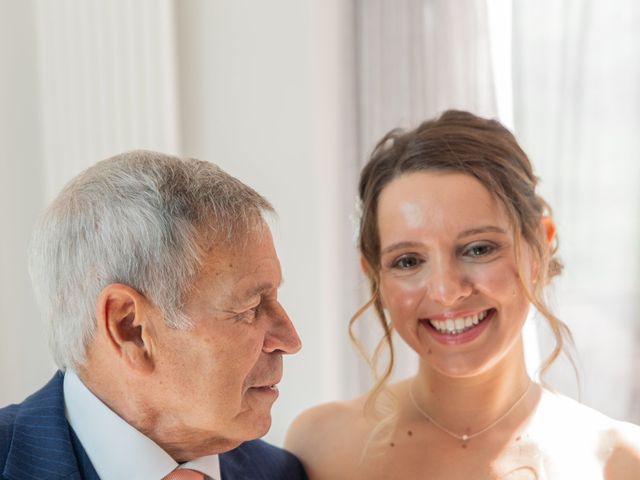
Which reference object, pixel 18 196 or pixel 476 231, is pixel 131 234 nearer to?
pixel 476 231

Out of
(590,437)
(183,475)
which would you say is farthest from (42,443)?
(590,437)

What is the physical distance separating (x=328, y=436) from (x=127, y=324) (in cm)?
88

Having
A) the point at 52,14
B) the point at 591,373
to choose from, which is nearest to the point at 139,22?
the point at 52,14

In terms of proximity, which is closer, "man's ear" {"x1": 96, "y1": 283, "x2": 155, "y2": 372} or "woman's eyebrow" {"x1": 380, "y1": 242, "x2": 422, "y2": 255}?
"man's ear" {"x1": 96, "y1": 283, "x2": 155, "y2": 372}

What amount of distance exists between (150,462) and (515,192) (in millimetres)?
1063

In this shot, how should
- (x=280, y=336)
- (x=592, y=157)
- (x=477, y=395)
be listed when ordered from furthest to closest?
(x=592, y=157), (x=477, y=395), (x=280, y=336)

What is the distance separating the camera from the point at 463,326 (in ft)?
7.23

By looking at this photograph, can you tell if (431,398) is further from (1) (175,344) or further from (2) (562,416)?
(1) (175,344)

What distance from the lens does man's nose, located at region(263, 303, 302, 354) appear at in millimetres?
1867

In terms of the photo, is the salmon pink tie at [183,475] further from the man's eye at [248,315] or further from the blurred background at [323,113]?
the blurred background at [323,113]

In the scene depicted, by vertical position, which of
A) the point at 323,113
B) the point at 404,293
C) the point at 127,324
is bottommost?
the point at 404,293

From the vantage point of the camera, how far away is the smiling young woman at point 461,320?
2.18 m

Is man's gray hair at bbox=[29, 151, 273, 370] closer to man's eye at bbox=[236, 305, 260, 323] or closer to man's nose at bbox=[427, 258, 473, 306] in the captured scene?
man's eye at bbox=[236, 305, 260, 323]

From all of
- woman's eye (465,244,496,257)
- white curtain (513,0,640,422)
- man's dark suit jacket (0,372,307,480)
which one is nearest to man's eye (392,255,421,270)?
woman's eye (465,244,496,257)
